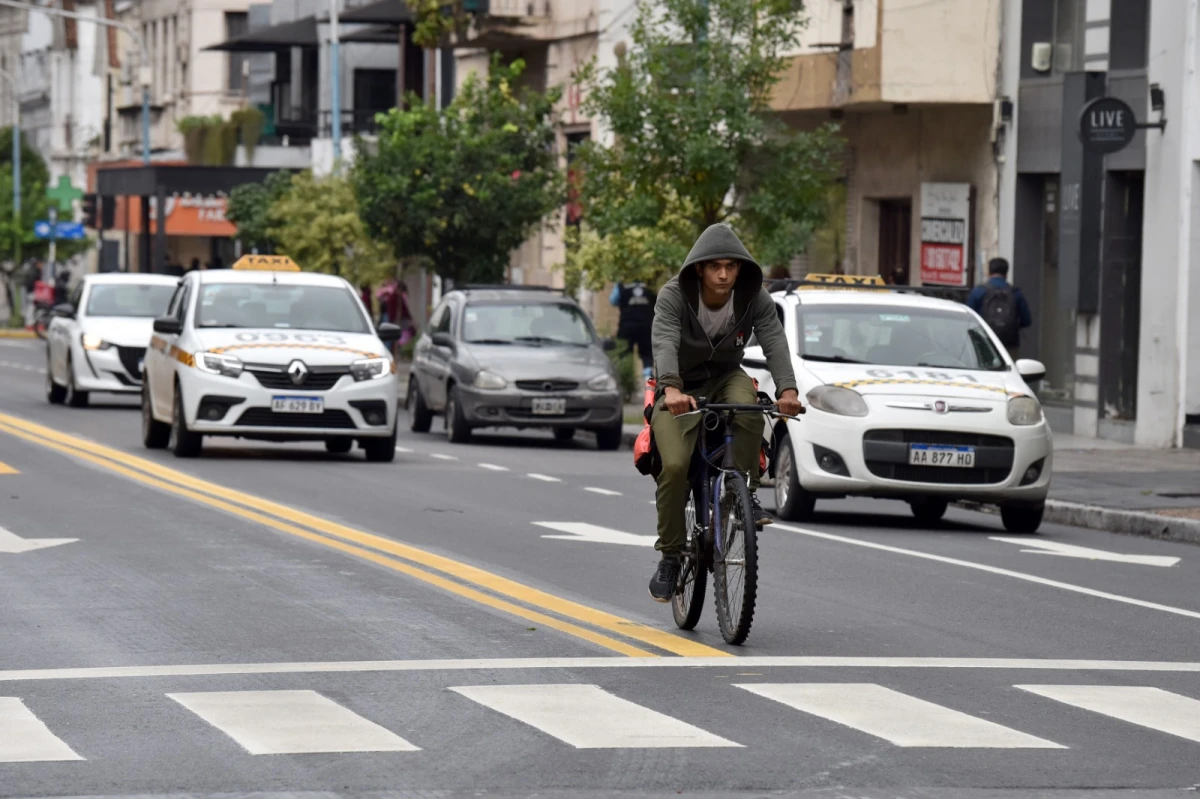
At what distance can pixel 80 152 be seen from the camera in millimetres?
94438

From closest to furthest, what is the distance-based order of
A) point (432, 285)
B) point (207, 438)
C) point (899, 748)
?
point (899, 748) < point (207, 438) < point (432, 285)

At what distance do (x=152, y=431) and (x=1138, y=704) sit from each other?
592 inches

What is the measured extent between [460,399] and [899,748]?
60.1ft

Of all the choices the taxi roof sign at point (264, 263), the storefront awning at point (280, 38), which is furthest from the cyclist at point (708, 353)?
the storefront awning at point (280, 38)

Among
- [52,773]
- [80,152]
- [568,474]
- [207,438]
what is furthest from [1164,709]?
[80,152]

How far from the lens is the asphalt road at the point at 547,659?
7.71m

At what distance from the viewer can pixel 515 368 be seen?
26.2m

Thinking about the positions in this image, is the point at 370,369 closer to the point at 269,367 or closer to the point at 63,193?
the point at 269,367

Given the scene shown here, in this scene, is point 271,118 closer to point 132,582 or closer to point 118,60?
point 118,60

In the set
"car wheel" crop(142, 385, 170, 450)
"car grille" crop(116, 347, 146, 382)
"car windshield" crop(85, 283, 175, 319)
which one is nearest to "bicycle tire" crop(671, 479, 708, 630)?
"car wheel" crop(142, 385, 170, 450)

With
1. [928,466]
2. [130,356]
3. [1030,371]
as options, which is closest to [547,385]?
[130,356]

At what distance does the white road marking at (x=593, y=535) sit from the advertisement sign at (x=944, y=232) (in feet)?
50.6

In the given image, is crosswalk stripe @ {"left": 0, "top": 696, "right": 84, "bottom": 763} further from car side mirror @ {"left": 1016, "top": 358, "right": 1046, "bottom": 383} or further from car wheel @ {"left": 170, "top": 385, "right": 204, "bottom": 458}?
car wheel @ {"left": 170, "top": 385, "right": 204, "bottom": 458}

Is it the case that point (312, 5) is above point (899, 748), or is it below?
above
